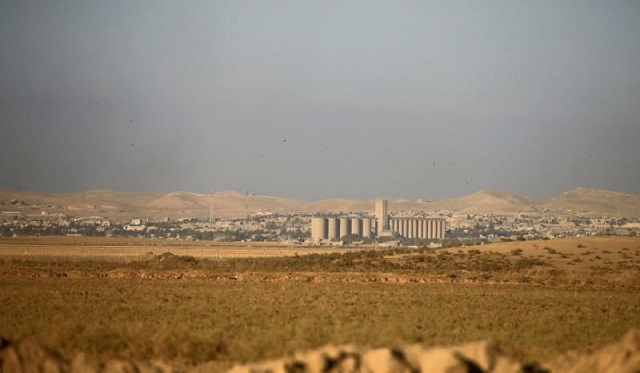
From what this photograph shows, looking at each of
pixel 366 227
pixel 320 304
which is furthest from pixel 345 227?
pixel 320 304

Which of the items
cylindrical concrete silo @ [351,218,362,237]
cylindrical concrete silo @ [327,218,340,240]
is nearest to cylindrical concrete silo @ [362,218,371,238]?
cylindrical concrete silo @ [351,218,362,237]

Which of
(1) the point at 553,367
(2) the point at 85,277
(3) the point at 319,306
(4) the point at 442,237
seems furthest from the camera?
(4) the point at 442,237

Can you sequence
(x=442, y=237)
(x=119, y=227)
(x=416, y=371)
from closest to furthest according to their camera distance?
(x=416, y=371) < (x=442, y=237) < (x=119, y=227)

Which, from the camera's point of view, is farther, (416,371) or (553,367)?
(553,367)

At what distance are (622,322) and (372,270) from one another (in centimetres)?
2841

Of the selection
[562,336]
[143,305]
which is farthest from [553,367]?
[143,305]

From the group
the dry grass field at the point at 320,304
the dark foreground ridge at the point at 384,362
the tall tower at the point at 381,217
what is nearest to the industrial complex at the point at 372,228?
the tall tower at the point at 381,217

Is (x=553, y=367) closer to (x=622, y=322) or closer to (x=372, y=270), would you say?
(x=622, y=322)

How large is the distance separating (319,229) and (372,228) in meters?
13.9

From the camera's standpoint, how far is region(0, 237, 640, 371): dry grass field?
69.7 feet

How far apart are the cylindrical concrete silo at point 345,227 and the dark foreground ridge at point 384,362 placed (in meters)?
154

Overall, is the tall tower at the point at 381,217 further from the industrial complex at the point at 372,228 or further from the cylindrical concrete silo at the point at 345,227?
the cylindrical concrete silo at the point at 345,227

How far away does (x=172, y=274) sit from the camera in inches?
2071

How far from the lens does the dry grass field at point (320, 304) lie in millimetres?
21250
